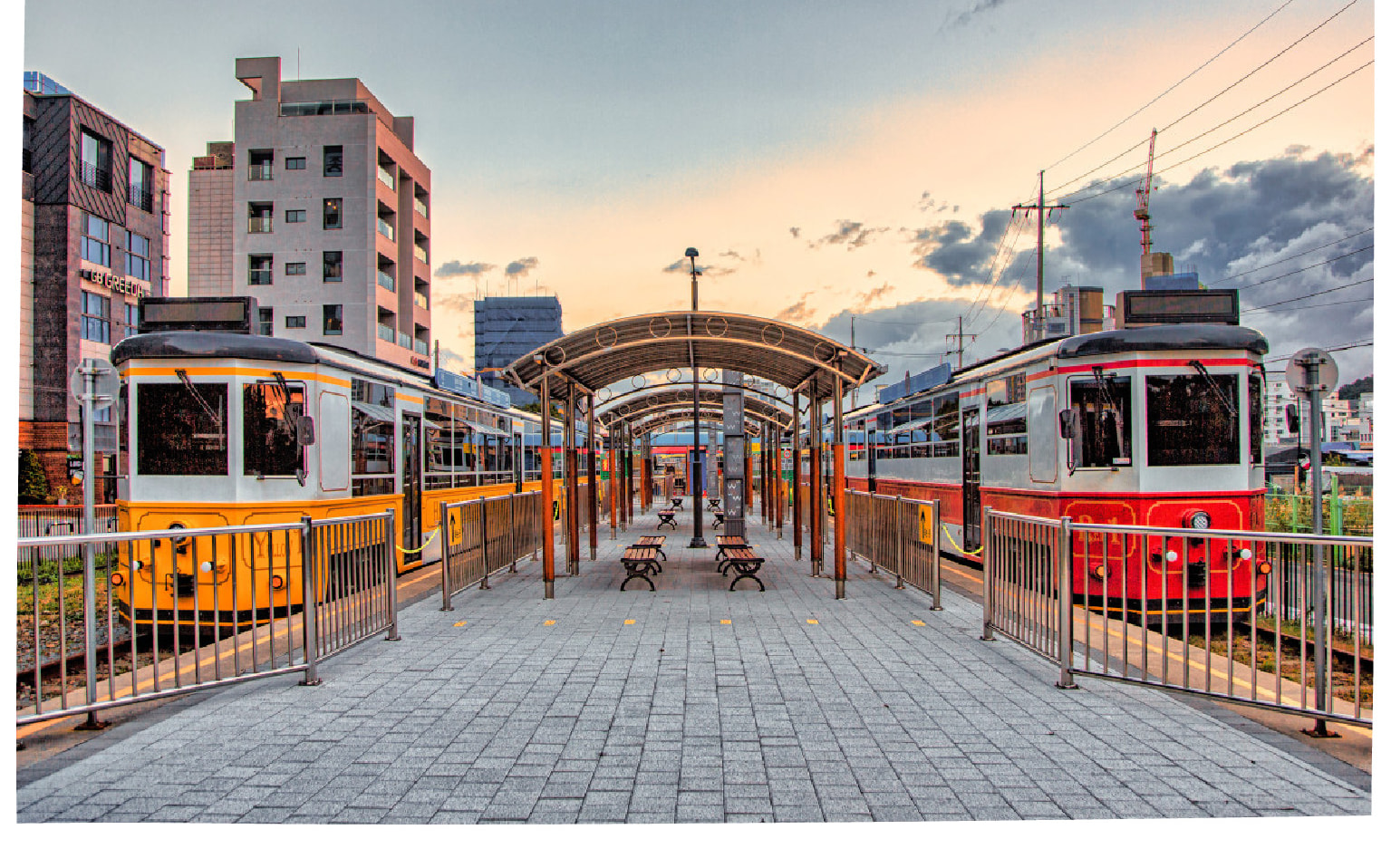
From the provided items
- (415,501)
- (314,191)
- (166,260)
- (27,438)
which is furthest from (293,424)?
(166,260)

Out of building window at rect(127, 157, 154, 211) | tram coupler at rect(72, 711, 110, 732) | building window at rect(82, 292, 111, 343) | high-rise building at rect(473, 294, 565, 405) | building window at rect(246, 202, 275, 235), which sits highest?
high-rise building at rect(473, 294, 565, 405)

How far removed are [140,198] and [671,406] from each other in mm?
32826

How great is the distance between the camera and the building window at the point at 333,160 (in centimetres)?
3803

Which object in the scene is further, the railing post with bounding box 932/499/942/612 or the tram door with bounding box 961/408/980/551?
the tram door with bounding box 961/408/980/551

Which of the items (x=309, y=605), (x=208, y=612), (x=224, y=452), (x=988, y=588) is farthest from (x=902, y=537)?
(x=208, y=612)

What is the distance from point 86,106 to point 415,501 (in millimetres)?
35440

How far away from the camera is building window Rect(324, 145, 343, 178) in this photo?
3803cm

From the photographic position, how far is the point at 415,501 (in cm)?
1112

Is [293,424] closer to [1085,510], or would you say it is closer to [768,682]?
[768,682]

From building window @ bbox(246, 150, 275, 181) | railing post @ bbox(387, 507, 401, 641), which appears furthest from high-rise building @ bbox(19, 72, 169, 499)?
railing post @ bbox(387, 507, 401, 641)

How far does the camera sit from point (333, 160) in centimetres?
3812

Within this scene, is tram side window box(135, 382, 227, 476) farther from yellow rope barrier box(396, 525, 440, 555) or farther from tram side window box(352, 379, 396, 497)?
yellow rope barrier box(396, 525, 440, 555)

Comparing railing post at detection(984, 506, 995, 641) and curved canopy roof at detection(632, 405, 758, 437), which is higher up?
curved canopy roof at detection(632, 405, 758, 437)

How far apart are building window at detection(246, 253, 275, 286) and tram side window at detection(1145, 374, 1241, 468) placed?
131ft
